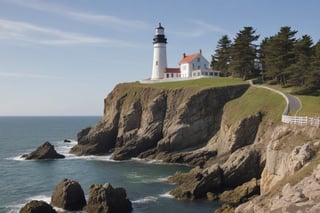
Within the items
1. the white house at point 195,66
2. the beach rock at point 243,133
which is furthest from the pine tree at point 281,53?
the white house at point 195,66

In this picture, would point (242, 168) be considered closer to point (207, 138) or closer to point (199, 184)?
point (199, 184)

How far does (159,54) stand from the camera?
304ft

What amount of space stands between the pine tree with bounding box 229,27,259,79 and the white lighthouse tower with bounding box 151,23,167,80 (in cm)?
1677

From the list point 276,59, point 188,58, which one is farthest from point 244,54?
point 188,58

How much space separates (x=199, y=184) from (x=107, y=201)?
33.7 ft

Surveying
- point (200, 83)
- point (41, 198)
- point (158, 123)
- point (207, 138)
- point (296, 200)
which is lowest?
point (41, 198)

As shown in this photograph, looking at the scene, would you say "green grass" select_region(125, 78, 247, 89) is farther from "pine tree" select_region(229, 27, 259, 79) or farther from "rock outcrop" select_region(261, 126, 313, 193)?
"rock outcrop" select_region(261, 126, 313, 193)

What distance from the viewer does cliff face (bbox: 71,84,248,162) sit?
2591 inches

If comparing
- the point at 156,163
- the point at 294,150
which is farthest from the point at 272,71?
the point at 294,150

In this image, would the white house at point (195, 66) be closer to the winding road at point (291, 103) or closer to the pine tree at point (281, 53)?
the pine tree at point (281, 53)

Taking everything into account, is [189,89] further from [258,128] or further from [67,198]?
[67,198]


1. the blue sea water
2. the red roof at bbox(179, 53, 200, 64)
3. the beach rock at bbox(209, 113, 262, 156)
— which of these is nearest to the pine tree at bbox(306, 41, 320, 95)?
the beach rock at bbox(209, 113, 262, 156)

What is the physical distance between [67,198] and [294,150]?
20607mm

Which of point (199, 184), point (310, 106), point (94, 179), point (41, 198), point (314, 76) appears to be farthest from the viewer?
point (314, 76)
